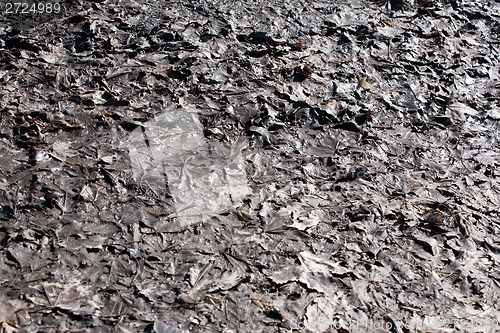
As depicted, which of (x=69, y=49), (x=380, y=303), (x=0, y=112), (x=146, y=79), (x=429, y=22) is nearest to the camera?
(x=380, y=303)

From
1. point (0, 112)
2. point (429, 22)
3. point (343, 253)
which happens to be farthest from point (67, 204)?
point (429, 22)

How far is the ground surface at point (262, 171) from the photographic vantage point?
2.42 m

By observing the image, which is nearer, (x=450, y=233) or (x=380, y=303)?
(x=380, y=303)

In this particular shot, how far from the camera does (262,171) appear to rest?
323cm

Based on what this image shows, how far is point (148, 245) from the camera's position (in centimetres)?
266

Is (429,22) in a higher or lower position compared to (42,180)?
higher

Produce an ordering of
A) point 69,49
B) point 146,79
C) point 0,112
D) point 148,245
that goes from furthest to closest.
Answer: point 69,49 < point 146,79 < point 0,112 < point 148,245

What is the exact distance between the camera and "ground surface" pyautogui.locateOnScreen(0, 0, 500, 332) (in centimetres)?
242

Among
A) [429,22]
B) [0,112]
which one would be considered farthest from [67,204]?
[429,22]

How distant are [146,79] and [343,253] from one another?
232 cm

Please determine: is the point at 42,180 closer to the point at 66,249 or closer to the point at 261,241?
the point at 66,249

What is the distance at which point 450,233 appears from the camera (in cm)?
293

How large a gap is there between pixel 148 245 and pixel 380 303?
144 centimetres

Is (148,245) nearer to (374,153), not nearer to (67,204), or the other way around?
(67,204)
